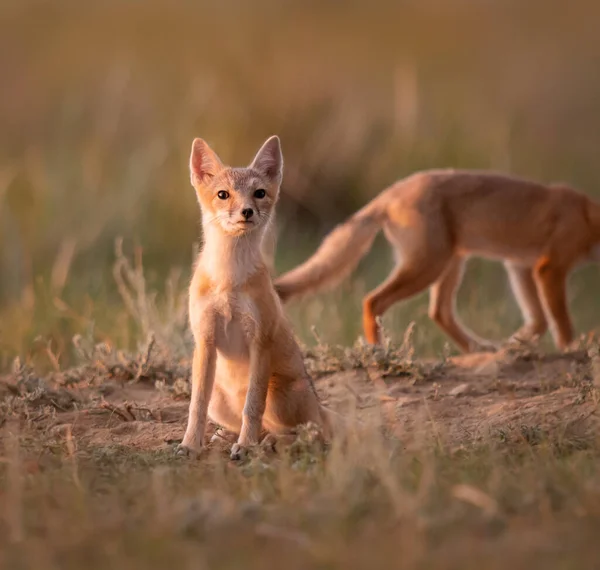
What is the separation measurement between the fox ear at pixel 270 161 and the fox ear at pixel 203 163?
173 mm

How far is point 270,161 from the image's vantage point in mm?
4723

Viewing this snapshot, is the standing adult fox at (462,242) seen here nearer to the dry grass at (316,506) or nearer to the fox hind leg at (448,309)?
the fox hind leg at (448,309)

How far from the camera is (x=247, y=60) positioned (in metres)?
12.6

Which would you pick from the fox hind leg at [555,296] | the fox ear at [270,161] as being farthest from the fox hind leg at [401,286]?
the fox ear at [270,161]

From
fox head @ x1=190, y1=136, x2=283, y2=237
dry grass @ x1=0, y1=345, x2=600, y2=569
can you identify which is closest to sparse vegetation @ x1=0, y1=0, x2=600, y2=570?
dry grass @ x1=0, y1=345, x2=600, y2=569

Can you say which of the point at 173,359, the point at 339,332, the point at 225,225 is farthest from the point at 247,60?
the point at 225,225

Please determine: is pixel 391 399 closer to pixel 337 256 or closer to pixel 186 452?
pixel 186 452

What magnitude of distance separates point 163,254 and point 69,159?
64.4 inches

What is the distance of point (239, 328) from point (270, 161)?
85 centimetres

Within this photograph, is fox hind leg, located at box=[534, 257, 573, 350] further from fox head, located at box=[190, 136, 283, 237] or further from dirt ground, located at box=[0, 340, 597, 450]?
fox head, located at box=[190, 136, 283, 237]

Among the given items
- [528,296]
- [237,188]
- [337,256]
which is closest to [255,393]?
[237,188]

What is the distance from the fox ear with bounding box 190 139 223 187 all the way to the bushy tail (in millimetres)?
2044

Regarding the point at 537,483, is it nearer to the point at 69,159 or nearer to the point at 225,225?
the point at 225,225

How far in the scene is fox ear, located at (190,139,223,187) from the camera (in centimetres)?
462
